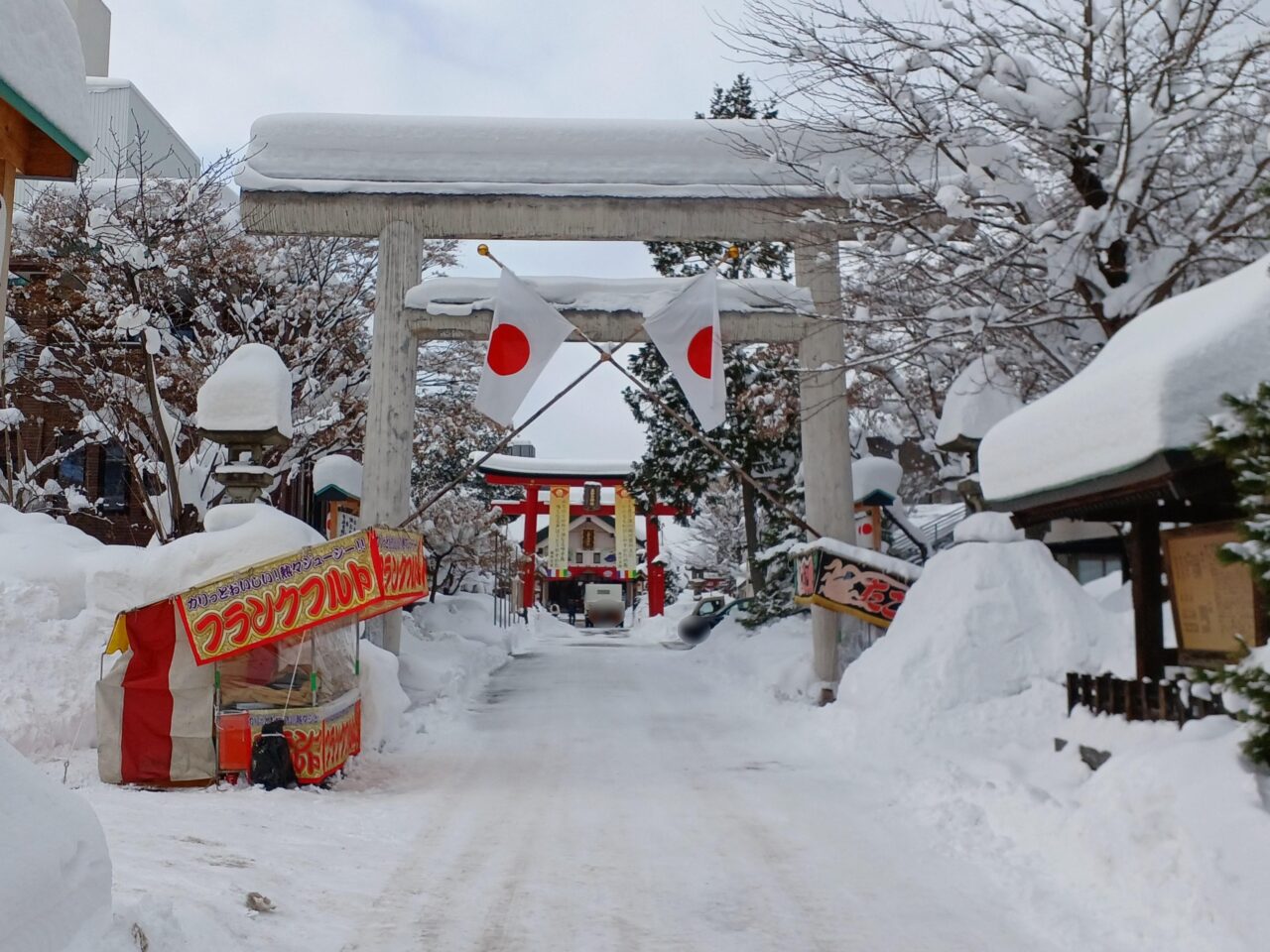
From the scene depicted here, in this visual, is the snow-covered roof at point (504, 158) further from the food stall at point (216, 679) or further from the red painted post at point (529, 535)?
the red painted post at point (529, 535)

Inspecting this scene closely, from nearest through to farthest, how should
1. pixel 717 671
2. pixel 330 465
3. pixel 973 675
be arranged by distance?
1. pixel 973 675
2. pixel 330 465
3. pixel 717 671

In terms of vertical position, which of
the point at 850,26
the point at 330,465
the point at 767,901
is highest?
the point at 850,26

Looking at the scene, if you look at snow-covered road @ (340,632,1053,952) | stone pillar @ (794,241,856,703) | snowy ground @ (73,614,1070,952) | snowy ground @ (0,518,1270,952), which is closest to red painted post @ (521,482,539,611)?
stone pillar @ (794,241,856,703)

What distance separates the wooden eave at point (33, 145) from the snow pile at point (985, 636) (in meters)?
8.94

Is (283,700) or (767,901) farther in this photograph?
(283,700)

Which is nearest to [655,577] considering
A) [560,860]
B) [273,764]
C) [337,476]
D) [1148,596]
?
[337,476]

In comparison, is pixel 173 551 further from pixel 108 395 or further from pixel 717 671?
pixel 717 671

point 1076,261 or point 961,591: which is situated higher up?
point 1076,261

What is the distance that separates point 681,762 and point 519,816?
3025 millimetres

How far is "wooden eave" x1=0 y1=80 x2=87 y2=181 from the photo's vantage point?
6.41 meters

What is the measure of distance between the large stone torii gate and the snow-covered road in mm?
4910

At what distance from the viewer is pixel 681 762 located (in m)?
11.6

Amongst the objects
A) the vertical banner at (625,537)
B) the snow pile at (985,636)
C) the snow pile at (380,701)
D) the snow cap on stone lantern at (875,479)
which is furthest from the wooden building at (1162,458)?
the vertical banner at (625,537)

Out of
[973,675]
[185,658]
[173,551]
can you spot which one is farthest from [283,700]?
[973,675]
